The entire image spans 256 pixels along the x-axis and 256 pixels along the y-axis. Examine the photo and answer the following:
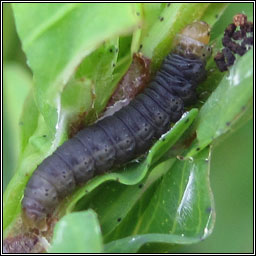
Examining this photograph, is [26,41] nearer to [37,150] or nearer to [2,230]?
[37,150]

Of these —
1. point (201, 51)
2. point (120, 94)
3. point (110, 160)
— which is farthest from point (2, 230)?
point (201, 51)

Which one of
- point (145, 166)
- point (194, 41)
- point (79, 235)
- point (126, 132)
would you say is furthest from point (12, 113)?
point (79, 235)

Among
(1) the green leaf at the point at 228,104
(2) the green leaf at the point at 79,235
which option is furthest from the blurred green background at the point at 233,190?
(2) the green leaf at the point at 79,235

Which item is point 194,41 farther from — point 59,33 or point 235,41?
point 59,33

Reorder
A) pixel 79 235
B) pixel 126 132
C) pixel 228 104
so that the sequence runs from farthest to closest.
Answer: pixel 126 132
pixel 228 104
pixel 79 235

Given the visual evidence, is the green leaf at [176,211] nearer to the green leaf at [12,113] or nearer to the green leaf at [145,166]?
the green leaf at [145,166]

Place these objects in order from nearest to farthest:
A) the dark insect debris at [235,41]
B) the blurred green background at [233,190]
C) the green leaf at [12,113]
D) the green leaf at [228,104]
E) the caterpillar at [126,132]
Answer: the green leaf at [228,104]
the dark insect debris at [235,41]
the caterpillar at [126,132]
the blurred green background at [233,190]
the green leaf at [12,113]
